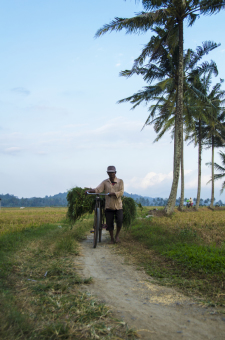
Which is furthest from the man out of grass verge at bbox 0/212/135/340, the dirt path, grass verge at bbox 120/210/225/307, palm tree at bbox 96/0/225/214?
palm tree at bbox 96/0/225/214

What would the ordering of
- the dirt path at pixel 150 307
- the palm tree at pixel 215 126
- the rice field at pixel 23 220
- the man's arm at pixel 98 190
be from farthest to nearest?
the palm tree at pixel 215 126, the rice field at pixel 23 220, the man's arm at pixel 98 190, the dirt path at pixel 150 307

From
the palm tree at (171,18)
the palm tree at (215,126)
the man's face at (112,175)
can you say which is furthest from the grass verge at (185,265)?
the palm tree at (215,126)

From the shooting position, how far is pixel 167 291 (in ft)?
13.0

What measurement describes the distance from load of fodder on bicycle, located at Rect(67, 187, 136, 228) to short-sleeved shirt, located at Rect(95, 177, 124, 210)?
1.72 ft

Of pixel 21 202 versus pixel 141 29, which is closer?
pixel 141 29

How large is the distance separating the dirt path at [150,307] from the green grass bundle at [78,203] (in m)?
2.94

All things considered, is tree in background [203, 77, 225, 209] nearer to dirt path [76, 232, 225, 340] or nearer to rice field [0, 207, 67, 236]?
rice field [0, 207, 67, 236]

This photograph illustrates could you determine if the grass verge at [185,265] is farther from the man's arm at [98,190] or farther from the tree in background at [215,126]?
the tree in background at [215,126]

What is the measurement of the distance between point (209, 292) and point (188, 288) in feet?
0.98

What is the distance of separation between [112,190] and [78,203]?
1.09 meters

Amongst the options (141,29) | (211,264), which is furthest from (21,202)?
(211,264)

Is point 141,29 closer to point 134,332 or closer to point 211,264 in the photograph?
point 211,264

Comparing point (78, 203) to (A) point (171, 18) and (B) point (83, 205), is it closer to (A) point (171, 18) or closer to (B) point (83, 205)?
A: (B) point (83, 205)

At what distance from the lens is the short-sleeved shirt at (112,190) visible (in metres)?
7.66
